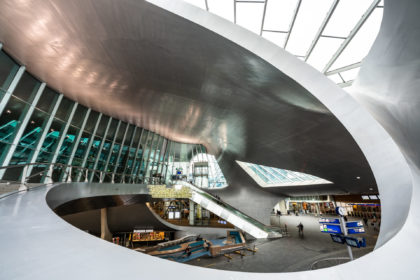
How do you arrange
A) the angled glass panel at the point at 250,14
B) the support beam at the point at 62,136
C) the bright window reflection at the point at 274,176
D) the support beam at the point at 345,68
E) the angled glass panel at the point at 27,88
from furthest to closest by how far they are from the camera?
the bright window reflection at the point at 274,176
the support beam at the point at 62,136
the angled glass panel at the point at 27,88
the support beam at the point at 345,68
the angled glass panel at the point at 250,14

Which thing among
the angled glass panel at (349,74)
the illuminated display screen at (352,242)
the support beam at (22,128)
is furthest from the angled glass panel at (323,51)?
the support beam at (22,128)

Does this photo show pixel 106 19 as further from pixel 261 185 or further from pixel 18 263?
pixel 261 185

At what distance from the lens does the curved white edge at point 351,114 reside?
3756 millimetres

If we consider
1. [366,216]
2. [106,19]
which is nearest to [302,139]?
[106,19]

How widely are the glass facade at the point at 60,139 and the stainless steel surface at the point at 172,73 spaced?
1208 mm

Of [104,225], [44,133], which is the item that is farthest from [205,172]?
[44,133]

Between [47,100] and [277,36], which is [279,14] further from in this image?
[47,100]

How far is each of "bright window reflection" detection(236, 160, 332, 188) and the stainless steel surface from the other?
26.4 feet

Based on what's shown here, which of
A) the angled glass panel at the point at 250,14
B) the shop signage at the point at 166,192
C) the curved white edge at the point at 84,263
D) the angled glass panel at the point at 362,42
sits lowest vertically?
the curved white edge at the point at 84,263

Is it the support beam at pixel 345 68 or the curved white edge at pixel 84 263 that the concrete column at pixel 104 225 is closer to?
the curved white edge at pixel 84 263

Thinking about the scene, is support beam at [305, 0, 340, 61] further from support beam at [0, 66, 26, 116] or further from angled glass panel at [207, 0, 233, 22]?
support beam at [0, 66, 26, 116]

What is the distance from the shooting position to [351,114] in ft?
15.2

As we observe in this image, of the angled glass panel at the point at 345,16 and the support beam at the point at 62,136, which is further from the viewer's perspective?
the support beam at the point at 62,136

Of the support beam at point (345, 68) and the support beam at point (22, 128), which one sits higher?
the support beam at point (345, 68)
